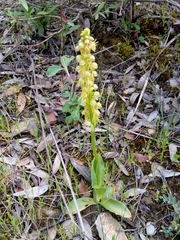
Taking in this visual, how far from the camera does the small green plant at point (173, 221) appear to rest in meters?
1.89

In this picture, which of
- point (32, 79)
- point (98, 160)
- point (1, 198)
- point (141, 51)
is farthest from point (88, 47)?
point (141, 51)

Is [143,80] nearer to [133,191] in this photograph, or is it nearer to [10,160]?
[133,191]

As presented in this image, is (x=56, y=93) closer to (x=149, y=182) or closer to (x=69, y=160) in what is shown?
(x=69, y=160)

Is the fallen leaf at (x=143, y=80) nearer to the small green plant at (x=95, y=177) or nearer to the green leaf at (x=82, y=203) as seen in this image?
the small green plant at (x=95, y=177)

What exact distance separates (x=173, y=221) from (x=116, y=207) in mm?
330

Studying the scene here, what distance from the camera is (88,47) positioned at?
5.24 feet

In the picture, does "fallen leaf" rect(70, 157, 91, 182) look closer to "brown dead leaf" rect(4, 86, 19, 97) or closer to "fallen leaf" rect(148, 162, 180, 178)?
"fallen leaf" rect(148, 162, 180, 178)

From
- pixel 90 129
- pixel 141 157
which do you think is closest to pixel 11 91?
pixel 90 129

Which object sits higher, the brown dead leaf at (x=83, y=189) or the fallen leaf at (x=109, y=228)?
the brown dead leaf at (x=83, y=189)

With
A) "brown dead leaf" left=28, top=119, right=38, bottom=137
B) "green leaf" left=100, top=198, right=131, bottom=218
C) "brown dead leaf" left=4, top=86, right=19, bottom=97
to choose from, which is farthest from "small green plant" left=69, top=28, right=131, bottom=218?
"brown dead leaf" left=4, top=86, right=19, bottom=97

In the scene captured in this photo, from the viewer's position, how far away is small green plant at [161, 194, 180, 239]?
189 cm

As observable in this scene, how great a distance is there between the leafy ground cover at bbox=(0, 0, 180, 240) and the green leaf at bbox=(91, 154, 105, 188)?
0.01 meters

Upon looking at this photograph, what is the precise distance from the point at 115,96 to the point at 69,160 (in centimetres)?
72

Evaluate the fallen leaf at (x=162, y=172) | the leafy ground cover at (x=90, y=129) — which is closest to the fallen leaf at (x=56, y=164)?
the leafy ground cover at (x=90, y=129)
